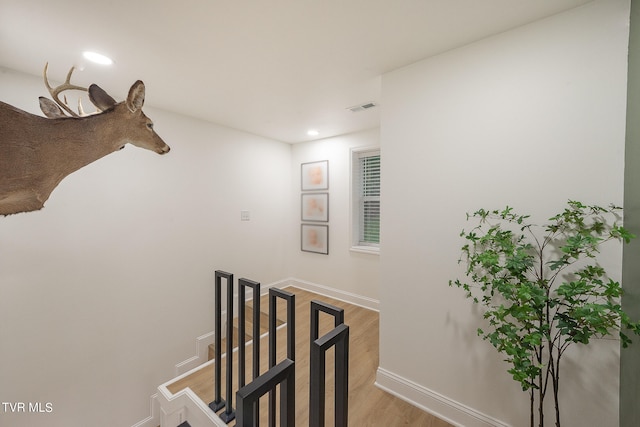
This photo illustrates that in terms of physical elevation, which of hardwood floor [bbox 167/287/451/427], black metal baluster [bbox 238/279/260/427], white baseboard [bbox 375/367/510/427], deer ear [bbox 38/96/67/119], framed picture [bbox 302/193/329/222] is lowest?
hardwood floor [bbox 167/287/451/427]

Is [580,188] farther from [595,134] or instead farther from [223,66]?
[223,66]

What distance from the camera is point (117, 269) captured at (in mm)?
2242

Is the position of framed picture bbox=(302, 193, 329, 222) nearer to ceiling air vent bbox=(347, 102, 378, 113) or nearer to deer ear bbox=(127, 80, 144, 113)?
ceiling air vent bbox=(347, 102, 378, 113)

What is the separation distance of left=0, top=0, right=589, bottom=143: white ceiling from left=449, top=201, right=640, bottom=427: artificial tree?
108cm

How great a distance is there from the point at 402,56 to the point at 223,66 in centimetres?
126

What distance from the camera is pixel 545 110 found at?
1285 mm

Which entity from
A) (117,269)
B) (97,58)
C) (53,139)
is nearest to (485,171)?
(53,139)

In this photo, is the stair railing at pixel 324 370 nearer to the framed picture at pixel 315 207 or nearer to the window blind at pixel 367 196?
the window blind at pixel 367 196

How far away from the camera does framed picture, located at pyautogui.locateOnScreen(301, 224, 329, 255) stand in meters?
3.63

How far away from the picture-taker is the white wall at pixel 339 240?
3221mm

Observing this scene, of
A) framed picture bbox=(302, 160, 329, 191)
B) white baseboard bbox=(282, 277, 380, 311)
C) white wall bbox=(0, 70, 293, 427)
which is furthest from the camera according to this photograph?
framed picture bbox=(302, 160, 329, 191)

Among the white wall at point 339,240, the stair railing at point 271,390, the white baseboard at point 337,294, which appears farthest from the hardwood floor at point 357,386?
the stair railing at point 271,390

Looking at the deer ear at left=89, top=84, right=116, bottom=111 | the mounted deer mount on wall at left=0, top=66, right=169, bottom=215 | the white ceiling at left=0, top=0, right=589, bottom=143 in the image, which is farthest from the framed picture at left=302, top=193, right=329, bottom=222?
the deer ear at left=89, top=84, right=116, bottom=111

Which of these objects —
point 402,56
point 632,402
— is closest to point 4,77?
point 402,56
